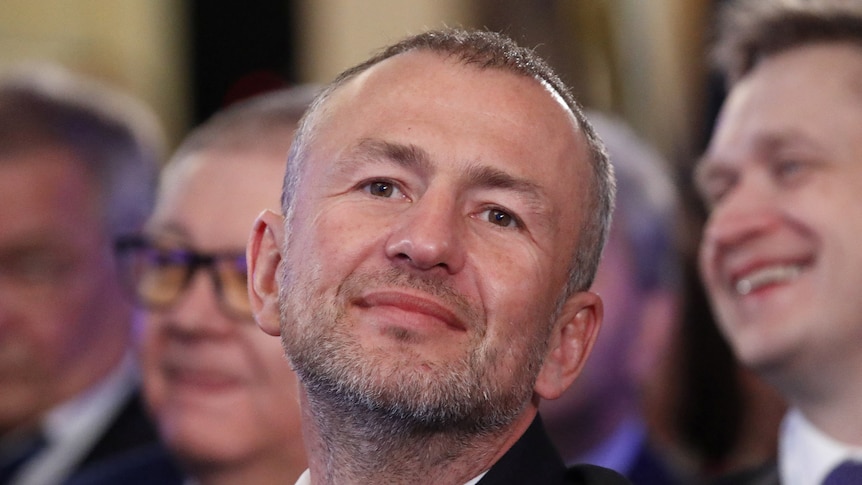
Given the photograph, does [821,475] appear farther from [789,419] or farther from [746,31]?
[746,31]

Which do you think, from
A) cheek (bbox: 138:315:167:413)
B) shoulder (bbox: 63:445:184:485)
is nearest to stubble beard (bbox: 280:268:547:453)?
cheek (bbox: 138:315:167:413)

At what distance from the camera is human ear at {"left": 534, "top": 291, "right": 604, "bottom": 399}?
6.61 feet

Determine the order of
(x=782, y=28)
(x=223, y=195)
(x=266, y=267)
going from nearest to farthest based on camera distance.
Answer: (x=266, y=267), (x=782, y=28), (x=223, y=195)

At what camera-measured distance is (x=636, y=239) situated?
359 centimetres

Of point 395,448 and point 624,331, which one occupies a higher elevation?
point 395,448

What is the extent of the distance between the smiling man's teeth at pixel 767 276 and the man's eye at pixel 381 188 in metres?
1.08

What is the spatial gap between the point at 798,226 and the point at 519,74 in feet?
3.04

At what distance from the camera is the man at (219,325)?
10.1ft

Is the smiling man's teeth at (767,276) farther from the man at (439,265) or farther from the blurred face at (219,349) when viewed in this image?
the blurred face at (219,349)

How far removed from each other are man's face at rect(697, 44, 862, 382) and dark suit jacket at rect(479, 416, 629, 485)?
79 cm

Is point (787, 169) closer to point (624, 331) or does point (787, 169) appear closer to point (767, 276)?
point (767, 276)

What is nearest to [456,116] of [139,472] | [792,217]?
[792,217]

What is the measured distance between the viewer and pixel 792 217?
266 cm

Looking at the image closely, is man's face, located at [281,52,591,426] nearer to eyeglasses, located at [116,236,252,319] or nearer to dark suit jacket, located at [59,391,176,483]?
eyeglasses, located at [116,236,252,319]
